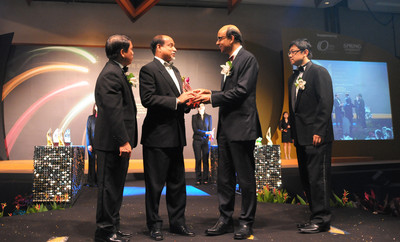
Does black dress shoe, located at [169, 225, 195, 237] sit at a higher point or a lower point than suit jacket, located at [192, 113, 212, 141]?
lower

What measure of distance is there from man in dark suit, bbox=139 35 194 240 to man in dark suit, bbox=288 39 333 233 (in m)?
1.02

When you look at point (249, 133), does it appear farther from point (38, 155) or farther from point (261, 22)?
point (261, 22)

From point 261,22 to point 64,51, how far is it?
7.02 m

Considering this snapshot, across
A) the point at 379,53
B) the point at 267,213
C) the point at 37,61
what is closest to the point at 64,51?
the point at 37,61

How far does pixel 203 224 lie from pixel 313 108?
144 centimetres

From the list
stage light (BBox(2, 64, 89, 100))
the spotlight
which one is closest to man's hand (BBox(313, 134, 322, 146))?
the spotlight

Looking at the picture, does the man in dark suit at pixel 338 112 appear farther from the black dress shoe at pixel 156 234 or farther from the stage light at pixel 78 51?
the black dress shoe at pixel 156 234

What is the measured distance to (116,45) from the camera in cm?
265

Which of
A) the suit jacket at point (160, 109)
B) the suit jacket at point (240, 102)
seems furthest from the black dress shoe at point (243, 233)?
the suit jacket at point (160, 109)

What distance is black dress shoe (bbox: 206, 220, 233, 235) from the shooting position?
2.71m

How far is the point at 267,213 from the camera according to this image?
12.0ft

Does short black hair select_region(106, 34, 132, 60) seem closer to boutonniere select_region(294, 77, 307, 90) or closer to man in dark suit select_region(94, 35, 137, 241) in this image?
man in dark suit select_region(94, 35, 137, 241)

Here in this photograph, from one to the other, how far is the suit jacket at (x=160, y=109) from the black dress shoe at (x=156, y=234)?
2.12ft

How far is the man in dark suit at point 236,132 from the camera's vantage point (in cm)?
271
